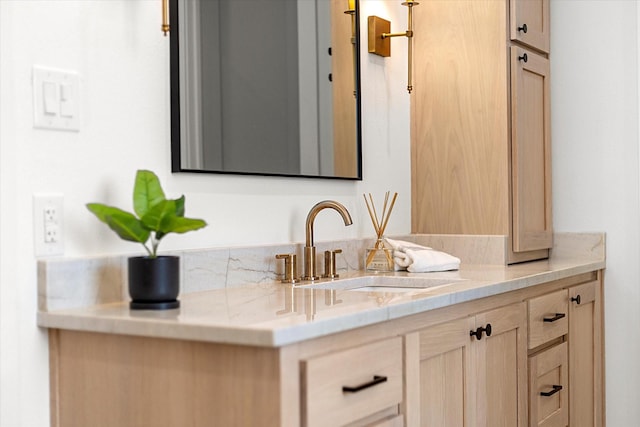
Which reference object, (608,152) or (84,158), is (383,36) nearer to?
(608,152)

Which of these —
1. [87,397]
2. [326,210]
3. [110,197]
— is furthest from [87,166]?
[326,210]

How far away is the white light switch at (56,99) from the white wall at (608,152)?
6.67 feet

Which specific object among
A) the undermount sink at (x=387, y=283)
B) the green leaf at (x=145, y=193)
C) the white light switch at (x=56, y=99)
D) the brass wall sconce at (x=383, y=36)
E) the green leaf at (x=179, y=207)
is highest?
the brass wall sconce at (x=383, y=36)

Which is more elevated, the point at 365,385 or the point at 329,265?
the point at 329,265

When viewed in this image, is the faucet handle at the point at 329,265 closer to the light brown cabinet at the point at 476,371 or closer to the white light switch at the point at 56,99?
the light brown cabinet at the point at 476,371

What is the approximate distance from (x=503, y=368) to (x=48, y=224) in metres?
1.26

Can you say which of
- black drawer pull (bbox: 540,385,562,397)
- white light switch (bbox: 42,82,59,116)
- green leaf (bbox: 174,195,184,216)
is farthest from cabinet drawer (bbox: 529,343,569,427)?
white light switch (bbox: 42,82,59,116)

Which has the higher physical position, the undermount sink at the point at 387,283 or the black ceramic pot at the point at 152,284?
the black ceramic pot at the point at 152,284

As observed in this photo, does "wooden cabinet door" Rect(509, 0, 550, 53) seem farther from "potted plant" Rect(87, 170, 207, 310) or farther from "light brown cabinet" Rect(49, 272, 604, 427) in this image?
"potted plant" Rect(87, 170, 207, 310)

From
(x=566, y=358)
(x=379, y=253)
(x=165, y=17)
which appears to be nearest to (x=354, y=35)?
(x=379, y=253)

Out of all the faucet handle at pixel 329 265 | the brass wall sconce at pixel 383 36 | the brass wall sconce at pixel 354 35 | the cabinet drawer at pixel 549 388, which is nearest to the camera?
the faucet handle at pixel 329 265

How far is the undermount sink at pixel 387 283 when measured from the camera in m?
2.26

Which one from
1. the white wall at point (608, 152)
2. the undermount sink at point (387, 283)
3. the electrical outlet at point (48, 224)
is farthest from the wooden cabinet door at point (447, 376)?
the white wall at point (608, 152)

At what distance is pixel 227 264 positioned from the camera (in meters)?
2.04
